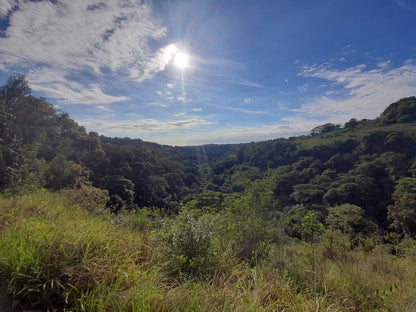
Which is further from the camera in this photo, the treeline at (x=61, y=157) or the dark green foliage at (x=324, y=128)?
the dark green foliage at (x=324, y=128)

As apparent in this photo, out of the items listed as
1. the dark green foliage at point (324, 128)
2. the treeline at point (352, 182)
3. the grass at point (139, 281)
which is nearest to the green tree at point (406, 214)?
the treeline at point (352, 182)

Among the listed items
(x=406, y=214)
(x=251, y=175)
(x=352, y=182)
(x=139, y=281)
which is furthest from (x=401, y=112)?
(x=139, y=281)

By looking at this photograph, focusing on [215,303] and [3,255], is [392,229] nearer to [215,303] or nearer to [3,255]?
[215,303]

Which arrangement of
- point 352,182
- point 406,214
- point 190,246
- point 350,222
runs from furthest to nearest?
point 352,182, point 406,214, point 350,222, point 190,246

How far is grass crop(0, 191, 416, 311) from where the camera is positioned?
4.31 ft

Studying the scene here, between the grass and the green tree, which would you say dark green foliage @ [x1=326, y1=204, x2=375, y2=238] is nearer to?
the green tree

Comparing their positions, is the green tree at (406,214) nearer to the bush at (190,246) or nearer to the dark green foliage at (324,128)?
the bush at (190,246)

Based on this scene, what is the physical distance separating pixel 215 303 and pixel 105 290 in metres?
0.90

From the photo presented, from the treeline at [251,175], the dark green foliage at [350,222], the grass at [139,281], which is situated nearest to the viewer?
the grass at [139,281]

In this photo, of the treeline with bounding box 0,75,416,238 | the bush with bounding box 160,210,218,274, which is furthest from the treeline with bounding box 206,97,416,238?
the bush with bounding box 160,210,218,274

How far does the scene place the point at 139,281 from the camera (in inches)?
62.9

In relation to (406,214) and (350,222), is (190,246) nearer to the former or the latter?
(350,222)

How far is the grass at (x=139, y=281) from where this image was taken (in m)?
1.31

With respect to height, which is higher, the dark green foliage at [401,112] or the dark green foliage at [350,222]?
the dark green foliage at [401,112]
